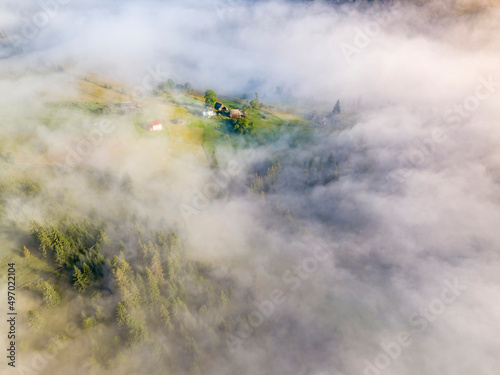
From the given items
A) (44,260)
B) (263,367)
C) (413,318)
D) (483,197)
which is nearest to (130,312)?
(44,260)

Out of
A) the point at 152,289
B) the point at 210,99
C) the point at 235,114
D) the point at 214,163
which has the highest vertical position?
the point at 210,99

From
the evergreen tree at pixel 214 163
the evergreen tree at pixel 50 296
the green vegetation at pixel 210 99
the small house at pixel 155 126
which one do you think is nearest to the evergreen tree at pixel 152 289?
the evergreen tree at pixel 50 296

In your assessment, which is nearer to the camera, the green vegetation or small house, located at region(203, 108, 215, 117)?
small house, located at region(203, 108, 215, 117)

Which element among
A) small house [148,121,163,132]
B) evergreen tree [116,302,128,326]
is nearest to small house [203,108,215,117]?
small house [148,121,163,132]

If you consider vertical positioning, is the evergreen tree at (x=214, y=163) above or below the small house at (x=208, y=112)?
below

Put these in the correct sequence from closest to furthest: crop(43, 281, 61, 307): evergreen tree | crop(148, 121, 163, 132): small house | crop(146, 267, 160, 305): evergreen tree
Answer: crop(43, 281, 61, 307): evergreen tree → crop(146, 267, 160, 305): evergreen tree → crop(148, 121, 163, 132): small house

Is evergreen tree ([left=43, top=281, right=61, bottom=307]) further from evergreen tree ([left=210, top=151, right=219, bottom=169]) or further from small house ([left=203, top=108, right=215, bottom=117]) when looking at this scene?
small house ([left=203, top=108, right=215, bottom=117])

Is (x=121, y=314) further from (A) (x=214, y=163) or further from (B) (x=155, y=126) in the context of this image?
(B) (x=155, y=126)

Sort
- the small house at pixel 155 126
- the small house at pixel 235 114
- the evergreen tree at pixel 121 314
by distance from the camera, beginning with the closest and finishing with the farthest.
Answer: the evergreen tree at pixel 121 314
the small house at pixel 155 126
the small house at pixel 235 114

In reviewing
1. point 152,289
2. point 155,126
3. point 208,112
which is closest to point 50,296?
point 152,289

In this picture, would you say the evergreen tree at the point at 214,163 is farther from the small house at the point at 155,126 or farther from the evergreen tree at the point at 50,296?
the evergreen tree at the point at 50,296

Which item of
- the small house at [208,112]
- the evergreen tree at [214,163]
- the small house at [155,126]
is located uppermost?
the small house at [208,112]

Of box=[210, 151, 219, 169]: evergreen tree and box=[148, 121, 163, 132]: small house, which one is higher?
box=[148, 121, 163, 132]: small house
